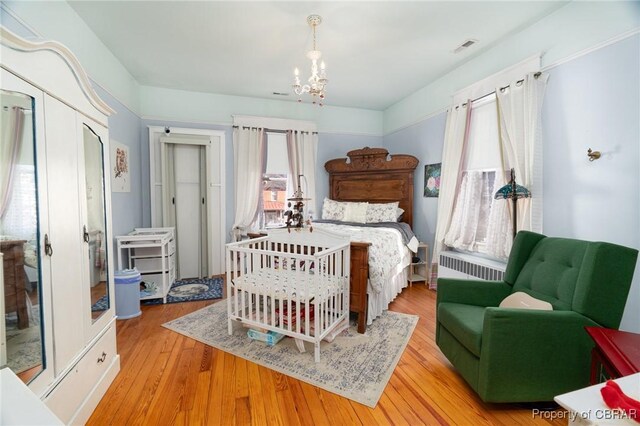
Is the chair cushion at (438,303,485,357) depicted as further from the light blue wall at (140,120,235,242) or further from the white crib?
the light blue wall at (140,120,235,242)

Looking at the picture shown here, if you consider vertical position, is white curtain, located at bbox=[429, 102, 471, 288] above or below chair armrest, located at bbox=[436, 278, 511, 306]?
above

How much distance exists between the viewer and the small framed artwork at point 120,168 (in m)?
3.19

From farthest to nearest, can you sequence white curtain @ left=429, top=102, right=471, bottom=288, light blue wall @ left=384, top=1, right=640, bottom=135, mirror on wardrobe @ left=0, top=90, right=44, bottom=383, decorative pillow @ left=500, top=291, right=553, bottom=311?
white curtain @ left=429, top=102, right=471, bottom=288
light blue wall @ left=384, top=1, right=640, bottom=135
decorative pillow @ left=500, top=291, right=553, bottom=311
mirror on wardrobe @ left=0, top=90, right=44, bottom=383

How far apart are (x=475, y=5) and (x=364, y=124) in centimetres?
297

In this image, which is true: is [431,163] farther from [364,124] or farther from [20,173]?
[20,173]

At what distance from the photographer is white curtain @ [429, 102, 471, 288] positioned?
135 inches

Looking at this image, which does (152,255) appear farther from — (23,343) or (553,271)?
(553,271)

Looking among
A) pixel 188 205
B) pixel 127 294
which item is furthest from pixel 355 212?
pixel 127 294

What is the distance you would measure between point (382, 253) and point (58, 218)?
2.51 meters

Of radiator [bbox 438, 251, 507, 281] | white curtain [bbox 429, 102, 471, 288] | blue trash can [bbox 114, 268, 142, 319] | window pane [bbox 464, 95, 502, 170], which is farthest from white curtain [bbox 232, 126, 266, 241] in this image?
window pane [bbox 464, 95, 502, 170]

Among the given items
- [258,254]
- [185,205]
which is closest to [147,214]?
[185,205]

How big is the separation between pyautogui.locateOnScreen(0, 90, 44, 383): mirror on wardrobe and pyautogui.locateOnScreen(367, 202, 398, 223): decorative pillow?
364cm

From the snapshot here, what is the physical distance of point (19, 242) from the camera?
3.94ft

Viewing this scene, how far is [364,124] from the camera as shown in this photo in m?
5.28
